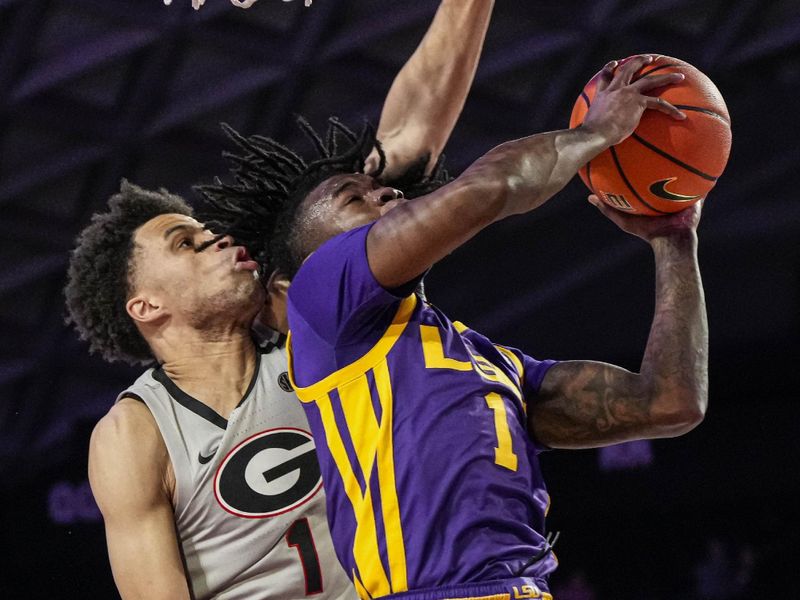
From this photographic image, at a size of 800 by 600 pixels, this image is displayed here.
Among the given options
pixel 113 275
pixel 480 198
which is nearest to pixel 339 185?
→ pixel 480 198

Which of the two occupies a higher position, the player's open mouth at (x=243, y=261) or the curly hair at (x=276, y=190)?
the curly hair at (x=276, y=190)

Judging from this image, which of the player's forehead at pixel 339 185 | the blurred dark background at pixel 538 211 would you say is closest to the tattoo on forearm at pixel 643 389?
the player's forehead at pixel 339 185

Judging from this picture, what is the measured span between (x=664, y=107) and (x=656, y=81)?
0.21 ft

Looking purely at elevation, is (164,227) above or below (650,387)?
above

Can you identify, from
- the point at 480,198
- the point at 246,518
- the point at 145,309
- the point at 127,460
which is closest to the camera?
the point at 480,198

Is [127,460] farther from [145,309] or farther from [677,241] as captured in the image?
[677,241]

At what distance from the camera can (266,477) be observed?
9.29ft

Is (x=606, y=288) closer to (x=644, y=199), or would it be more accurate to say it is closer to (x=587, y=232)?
(x=587, y=232)

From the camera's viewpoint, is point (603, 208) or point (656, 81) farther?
point (603, 208)

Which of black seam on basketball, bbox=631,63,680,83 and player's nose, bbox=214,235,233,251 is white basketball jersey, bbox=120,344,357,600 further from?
black seam on basketball, bbox=631,63,680,83

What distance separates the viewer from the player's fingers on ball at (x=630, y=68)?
2361 mm

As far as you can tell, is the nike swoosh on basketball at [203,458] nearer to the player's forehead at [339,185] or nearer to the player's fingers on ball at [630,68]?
the player's forehead at [339,185]

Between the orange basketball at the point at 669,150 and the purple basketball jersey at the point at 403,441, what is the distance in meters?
0.52

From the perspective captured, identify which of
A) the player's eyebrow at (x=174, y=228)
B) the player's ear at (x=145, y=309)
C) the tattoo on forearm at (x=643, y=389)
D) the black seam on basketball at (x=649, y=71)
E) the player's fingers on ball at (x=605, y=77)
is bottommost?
the tattoo on forearm at (x=643, y=389)
